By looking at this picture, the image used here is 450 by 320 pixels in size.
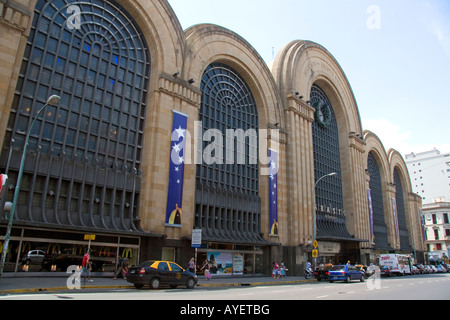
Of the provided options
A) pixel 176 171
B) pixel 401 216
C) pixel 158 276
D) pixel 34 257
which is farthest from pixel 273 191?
pixel 401 216

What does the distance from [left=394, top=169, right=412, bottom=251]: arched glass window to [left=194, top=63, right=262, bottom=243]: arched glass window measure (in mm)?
44993

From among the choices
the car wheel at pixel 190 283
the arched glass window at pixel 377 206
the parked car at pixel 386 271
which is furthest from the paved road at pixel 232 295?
the arched glass window at pixel 377 206

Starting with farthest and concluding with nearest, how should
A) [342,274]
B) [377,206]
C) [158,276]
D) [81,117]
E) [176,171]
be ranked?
[377,206]
[342,274]
[176,171]
[81,117]
[158,276]

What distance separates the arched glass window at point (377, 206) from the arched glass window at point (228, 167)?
3098 cm

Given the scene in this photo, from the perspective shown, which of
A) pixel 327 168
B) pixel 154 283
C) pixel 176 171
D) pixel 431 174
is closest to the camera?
pixel 154 283

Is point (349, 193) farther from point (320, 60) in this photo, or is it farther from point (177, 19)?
point (177, 19)

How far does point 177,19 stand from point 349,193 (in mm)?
33321

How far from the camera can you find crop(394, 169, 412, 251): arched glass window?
2596 inches

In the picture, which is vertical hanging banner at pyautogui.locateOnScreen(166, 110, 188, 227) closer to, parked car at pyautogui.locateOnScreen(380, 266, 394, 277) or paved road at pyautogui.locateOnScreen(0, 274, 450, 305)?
paved road at pyautogui.locateOnScreen(0, 274, 450, 305)

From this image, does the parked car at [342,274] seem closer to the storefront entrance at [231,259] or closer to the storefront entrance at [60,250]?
the storefront entrance at [231,259]

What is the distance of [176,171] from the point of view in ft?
87.2

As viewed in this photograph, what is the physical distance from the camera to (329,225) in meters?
43.2

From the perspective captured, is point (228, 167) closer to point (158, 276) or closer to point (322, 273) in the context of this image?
point (322, 273)

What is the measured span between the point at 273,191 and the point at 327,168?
1453 centimetres
